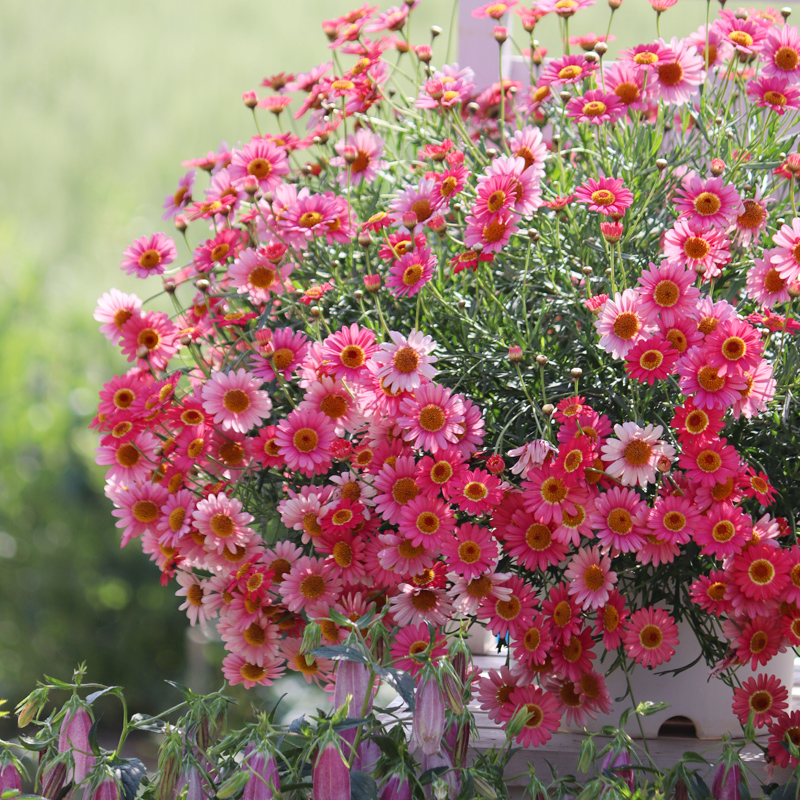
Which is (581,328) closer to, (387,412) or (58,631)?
(387,412)

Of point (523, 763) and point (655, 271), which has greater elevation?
point (655, 271)

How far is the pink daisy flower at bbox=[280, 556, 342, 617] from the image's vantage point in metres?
0.64

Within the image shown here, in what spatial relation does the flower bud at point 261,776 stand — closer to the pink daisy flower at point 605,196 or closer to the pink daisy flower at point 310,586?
the pink daisy flower at point 310,586

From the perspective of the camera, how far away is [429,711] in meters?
0.45

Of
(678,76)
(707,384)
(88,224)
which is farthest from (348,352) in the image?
(88,224)

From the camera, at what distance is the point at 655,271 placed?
0.61 metres

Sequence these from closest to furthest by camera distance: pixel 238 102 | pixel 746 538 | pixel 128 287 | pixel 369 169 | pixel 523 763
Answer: pixel 746 538
pixel 523 763
pixel 369 169
pixel 238 102
pixel 128 287

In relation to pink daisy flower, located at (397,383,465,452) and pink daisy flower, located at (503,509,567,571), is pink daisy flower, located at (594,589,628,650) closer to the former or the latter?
pink daisy flower, located at (503,509,567,571)

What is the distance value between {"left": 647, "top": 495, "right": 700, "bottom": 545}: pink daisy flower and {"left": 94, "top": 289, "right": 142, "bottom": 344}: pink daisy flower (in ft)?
1.64

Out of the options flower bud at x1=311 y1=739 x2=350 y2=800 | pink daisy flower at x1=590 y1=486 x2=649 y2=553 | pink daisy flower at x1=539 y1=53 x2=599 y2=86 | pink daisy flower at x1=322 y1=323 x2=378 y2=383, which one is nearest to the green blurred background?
pink daisy flower at x1=539 y1=53 x2=599 y2=86

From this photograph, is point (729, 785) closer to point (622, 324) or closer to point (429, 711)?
point (429, 711)

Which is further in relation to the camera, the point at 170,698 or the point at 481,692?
the point at 170,698

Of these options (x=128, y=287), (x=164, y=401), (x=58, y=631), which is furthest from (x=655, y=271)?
(x=128, y=287)

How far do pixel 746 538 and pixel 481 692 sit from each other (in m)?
0.22
